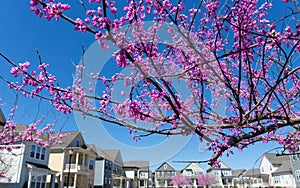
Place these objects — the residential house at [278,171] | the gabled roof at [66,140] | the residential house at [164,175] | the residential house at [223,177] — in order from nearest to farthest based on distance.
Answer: the gabled roof at [66,140], the residential house at [278,171], the residential house at [164,175], the residential house at [223,177]

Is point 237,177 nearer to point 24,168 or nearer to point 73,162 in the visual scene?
point 73,162

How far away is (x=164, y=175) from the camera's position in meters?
58.1

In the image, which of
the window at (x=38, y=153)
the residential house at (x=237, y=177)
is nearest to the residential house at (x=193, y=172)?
the residential house at (x=237, y=177)

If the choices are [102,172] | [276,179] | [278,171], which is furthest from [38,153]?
[276,179]

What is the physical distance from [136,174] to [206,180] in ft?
63.0

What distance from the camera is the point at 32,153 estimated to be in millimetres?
18688

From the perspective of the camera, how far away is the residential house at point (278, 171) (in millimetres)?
34350

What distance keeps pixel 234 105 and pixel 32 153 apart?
746 inches

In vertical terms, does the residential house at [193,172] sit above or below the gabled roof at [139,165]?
below

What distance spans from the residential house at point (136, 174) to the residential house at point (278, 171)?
23.1m

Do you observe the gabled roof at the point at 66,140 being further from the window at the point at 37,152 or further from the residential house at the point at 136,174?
the residential house at the point at 136,174

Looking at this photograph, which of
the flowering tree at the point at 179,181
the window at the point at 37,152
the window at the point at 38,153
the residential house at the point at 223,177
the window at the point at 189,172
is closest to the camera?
the window at the point at 37,152

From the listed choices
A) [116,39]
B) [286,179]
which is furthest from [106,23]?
[286,179]

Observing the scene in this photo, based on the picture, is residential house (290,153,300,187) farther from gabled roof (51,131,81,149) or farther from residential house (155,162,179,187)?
residential house (155,162,179,187)
